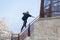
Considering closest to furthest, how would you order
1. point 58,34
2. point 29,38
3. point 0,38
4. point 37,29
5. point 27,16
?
point 58,34, point 37,29, point 29,38, point 27,16, point 0,38

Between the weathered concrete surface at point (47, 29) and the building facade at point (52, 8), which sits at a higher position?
the building facade at point (52, 8)

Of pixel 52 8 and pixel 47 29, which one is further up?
pixel 52 8

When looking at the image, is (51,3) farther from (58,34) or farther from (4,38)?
(4,38)

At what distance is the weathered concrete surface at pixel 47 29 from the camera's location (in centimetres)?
1256

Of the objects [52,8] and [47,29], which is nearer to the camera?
Result: [47,29]

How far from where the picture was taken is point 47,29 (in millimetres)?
12922

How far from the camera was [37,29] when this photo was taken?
13.4 meters

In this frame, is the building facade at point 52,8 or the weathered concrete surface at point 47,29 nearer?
the weathered concrete surface at point 47,29

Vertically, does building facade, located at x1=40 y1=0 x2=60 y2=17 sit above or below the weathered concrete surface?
above

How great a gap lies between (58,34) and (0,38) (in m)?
17.1

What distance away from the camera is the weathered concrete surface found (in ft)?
41.2

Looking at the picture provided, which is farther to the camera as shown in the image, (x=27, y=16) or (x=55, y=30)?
(x=27, y=16)

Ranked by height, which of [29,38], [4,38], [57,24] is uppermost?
[57,24]

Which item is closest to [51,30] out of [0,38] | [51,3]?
[51,3]
